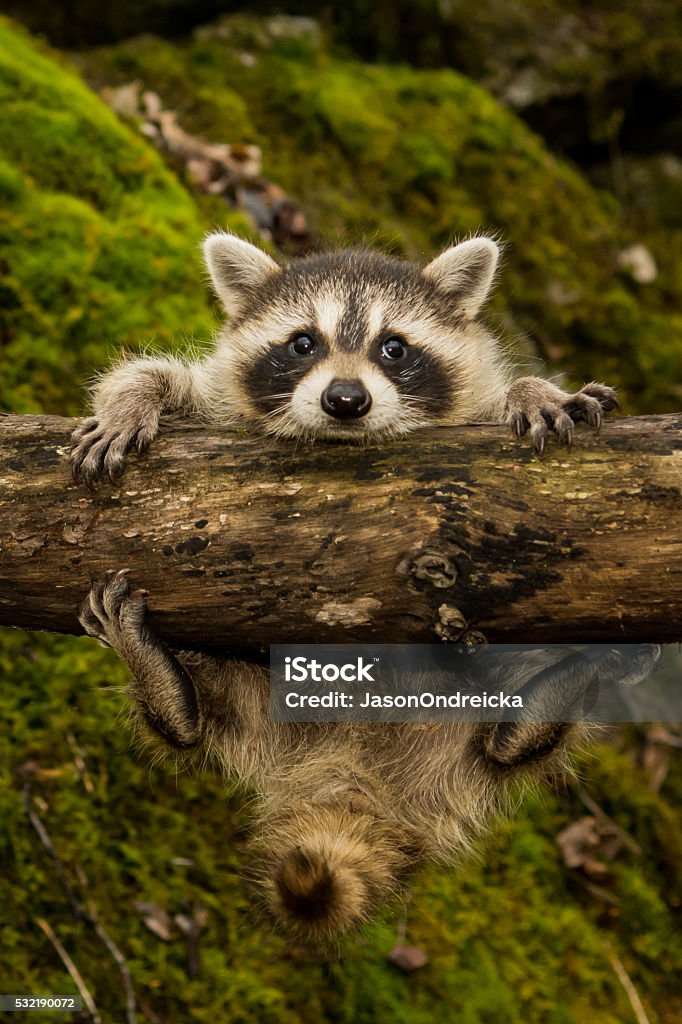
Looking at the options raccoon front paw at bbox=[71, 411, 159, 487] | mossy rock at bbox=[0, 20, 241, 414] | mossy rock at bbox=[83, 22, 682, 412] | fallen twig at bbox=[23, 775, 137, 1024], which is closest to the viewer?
raccoon front paw at bbox=[71, 411, 159, 487]

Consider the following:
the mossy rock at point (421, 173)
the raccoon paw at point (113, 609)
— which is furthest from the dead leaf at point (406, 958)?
the mossy rock at point (421, 173)

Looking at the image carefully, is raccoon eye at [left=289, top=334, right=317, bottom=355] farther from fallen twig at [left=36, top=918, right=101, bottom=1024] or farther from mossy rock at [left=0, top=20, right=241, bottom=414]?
fallen twig at [left=36, top=918, right=101, bottom=1024]

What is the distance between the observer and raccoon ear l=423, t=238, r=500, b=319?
4.73 m

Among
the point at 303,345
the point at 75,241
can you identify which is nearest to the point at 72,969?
the point at 303,345

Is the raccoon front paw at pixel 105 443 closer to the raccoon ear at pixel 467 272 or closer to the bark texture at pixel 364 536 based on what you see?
the bark texture at pixel 364 536

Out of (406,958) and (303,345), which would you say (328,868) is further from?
(303,345)

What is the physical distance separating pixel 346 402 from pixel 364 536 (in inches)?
28.1

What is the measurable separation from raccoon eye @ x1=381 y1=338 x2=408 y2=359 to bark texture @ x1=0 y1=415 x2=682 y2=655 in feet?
3.60

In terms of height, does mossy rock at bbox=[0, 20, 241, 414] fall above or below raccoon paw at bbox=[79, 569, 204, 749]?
above

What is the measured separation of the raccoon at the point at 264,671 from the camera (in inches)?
141

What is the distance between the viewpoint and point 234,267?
4.89 m

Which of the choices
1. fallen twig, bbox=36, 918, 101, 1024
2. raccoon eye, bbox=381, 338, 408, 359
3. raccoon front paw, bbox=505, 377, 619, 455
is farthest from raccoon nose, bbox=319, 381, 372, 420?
fallen twig, bbox=36, 918, 101, 1024

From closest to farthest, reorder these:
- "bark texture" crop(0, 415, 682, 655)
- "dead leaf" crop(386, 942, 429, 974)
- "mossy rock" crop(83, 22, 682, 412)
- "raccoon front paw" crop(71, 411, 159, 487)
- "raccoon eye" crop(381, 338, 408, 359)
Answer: "bark texture" crop(0, 415, 682, 655)
"raccoon front paw" crop(71, 411, 159, 487)
"raccoon eye" crop(381, 338, 408, 359)
"dead leaf" crop(386, 942, 429, 974)
"mossy rock" crop(83, 22, 682, 412)

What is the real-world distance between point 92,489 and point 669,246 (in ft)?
21.1
